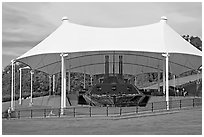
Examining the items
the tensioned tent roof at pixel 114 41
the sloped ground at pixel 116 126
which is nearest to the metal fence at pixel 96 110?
the sloped ground at pixel 116 126

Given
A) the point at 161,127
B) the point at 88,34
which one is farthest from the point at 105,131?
the point at 88,34

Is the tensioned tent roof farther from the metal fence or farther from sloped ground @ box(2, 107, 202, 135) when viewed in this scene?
sloped ground @ box(2, 107, 202, 135)

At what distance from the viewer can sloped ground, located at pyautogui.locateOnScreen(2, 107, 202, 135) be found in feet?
47.7

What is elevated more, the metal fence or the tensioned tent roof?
the tensioned tent roof

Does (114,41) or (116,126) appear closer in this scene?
(116,126)

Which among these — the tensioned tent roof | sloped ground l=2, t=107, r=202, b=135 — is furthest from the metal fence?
the tensioned tent roof

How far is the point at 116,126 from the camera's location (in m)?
16.5

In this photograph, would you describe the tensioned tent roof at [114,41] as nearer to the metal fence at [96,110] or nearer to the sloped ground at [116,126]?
the metal fence at [96,110]

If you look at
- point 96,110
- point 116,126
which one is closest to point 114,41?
point 96,110

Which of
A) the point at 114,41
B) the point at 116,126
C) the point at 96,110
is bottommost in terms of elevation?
the point at 116,126

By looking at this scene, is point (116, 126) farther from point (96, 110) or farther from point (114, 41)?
point (114, 41)

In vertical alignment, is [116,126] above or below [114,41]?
below

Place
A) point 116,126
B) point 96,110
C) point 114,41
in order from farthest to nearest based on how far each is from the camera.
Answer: point 114,41 < point 96,110 < point 116,126

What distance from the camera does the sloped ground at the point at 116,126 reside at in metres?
14.5
